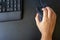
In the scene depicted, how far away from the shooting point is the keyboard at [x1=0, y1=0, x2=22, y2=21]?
2.80ft

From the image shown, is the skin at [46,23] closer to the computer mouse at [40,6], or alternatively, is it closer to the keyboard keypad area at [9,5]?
the computer mouse at [40,6]

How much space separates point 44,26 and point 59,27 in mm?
198

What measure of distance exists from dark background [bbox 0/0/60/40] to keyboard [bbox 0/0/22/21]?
3 cm

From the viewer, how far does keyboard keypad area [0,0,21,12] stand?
851mm

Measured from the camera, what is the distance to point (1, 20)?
0.86m

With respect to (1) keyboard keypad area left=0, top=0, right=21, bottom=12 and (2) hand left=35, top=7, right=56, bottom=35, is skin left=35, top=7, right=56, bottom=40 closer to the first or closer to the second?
(2) hand left=35, top=7, right=56, bottom=35

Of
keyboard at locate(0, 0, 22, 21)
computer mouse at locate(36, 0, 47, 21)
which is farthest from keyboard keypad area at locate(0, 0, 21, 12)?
computer mouse at locate(36, 0, 47, 21)

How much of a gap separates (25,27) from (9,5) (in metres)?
0.16

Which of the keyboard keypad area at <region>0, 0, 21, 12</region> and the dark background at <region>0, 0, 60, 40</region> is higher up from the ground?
the keyboard keypad area at <region>0, 0, 21, 12</region>

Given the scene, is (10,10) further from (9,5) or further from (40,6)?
(40,6)

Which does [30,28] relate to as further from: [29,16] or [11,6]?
[11,6]

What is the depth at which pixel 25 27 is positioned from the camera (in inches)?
36.7

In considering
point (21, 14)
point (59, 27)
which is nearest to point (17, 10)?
point (21, 14)

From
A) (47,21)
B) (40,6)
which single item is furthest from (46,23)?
(40,6)
